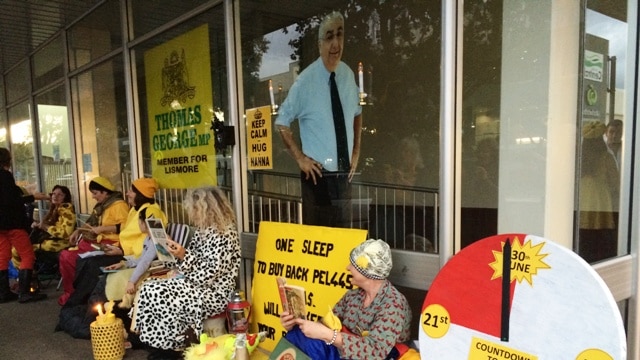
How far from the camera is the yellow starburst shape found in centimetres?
152

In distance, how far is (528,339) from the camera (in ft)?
4.96

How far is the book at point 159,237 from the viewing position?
3.29 meters

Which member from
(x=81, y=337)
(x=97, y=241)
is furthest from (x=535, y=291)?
(x=97, y=241)

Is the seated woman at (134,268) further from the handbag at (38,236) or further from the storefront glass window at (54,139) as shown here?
the storefront glass window at (54,139)

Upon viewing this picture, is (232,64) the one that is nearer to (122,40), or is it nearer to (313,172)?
(313,172)

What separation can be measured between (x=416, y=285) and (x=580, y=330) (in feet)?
3.20

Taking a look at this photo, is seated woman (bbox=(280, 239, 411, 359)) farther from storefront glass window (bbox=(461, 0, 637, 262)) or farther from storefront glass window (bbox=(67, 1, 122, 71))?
storefront glass window (bbox=(67, 1, 122, 71))

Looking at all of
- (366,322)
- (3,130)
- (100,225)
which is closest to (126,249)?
(100,225)

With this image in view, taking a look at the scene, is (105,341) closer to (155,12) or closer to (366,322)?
(366,322)

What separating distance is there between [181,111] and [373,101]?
91.2 inches

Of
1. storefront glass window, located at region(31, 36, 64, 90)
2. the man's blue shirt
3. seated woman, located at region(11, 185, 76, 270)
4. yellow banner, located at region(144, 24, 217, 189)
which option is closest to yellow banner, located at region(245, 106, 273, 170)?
the man's blue shirt

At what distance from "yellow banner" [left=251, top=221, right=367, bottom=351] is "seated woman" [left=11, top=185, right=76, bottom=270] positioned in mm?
3604

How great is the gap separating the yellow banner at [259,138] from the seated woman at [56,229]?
3240 mm

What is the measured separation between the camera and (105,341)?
3074 millimetres
